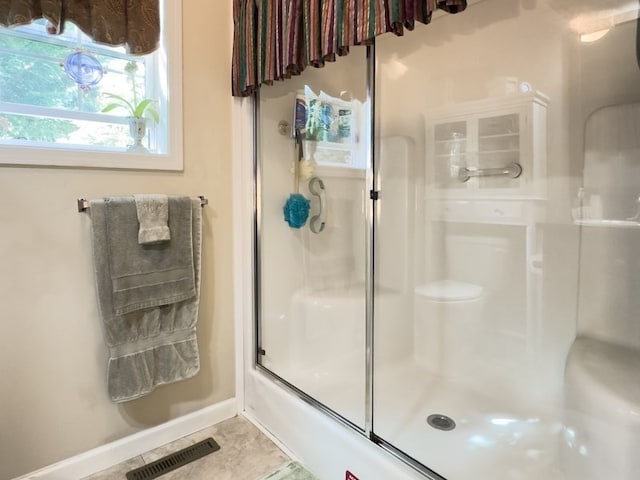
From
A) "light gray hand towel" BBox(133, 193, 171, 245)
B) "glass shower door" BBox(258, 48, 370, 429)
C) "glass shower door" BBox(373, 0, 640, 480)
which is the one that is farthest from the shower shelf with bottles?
"light gray hand towel" BBox(133, 193, 171, 245)

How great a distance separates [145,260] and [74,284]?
0.95 feet

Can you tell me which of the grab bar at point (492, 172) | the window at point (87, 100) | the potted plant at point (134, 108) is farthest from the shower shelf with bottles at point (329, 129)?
the potted plant at point (134, 108)

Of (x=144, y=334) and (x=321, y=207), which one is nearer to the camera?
(x=144, y=334)

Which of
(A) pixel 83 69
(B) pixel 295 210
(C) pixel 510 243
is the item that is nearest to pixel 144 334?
(B) pixel 295 210

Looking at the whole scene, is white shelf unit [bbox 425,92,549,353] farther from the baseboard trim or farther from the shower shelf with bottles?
the baseboard trim

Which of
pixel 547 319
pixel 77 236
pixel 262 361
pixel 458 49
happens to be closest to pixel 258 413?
pixel 262 361

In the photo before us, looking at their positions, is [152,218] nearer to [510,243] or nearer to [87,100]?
[87,100]

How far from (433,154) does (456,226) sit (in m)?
0.45

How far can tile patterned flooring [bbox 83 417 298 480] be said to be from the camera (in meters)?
1.65

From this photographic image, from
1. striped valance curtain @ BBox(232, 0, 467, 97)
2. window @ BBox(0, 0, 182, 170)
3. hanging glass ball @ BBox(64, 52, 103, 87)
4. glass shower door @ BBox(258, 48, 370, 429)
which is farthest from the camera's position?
glass shower door @ BBox(258, 48, 370, 429)

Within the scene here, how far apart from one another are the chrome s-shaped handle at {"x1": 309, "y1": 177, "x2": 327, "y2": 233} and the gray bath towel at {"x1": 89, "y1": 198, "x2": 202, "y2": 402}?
73 cm

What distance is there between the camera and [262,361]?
211 cm

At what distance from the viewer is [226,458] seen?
176cm

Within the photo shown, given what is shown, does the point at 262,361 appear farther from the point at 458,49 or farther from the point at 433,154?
the point at 458,49
